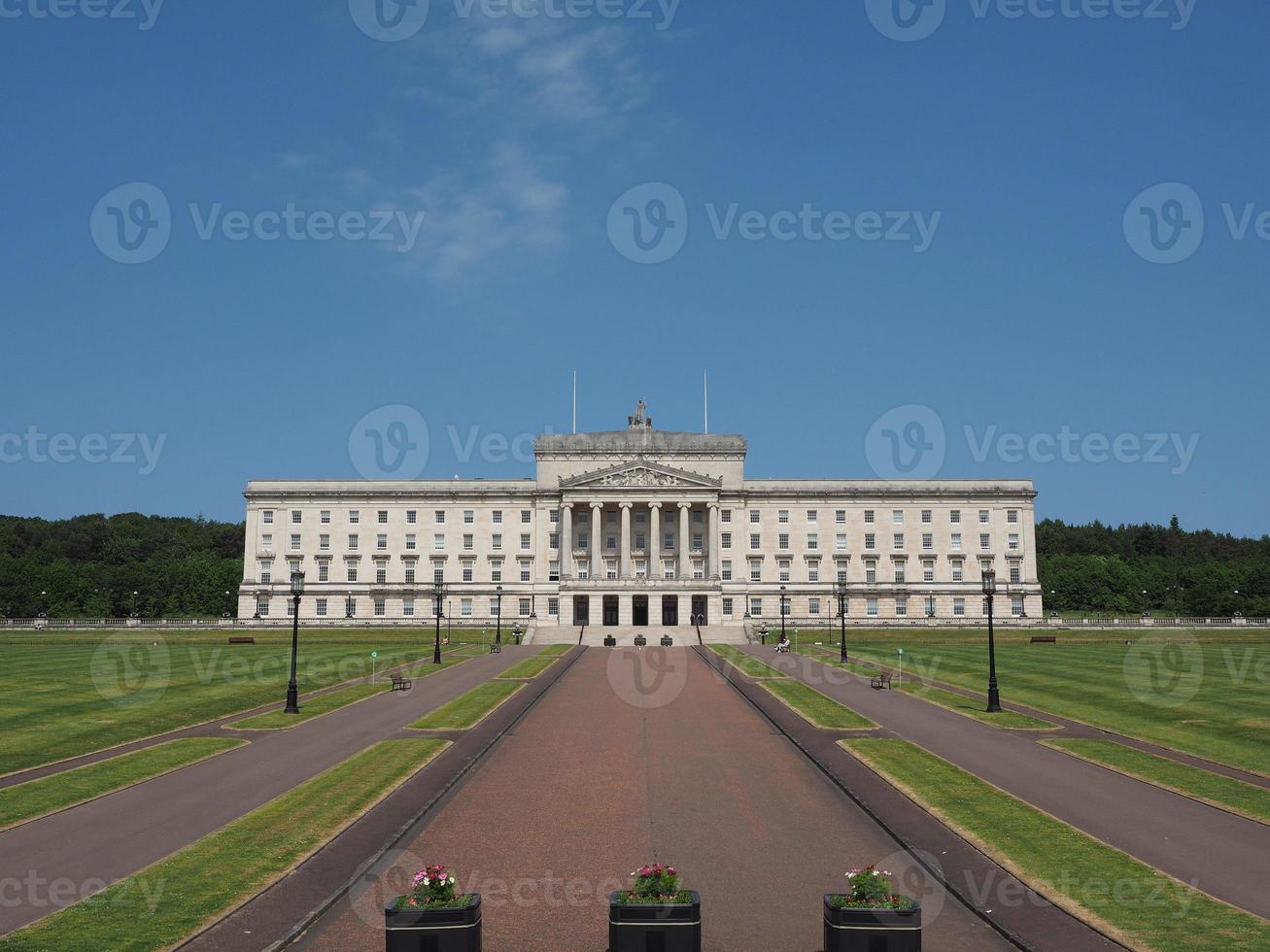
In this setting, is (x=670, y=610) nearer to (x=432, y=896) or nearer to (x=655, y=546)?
(x=655, y=546)

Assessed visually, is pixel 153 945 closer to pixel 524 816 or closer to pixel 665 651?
pixel 524 816

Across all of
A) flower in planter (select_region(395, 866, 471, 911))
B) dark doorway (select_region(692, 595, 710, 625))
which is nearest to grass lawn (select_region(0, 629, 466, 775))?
flower in planter (select_region(395, 866, 471, 911))

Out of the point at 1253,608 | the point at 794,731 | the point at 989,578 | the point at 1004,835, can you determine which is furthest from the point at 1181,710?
the point at 1253,608

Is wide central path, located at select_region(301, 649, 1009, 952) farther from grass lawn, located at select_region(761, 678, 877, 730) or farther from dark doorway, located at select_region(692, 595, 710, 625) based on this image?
dark doorway, located at select_region(692, 595, 710, 625)

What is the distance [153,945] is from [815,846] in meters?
12.4

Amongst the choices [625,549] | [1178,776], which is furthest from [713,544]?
[1178,776]

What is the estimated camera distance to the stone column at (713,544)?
122500 millimetres

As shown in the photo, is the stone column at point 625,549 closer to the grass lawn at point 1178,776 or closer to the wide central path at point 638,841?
the wide central path at point 638,841

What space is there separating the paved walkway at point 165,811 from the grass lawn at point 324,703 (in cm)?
91

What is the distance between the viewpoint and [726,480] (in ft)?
428

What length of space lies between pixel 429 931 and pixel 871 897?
6.02 metres

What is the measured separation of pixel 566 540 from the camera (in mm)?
124812

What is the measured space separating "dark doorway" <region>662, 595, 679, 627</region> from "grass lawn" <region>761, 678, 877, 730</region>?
219 ft

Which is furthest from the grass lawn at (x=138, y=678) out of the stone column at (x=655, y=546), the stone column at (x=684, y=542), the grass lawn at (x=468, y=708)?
the stone column at (x=684, y=542)
